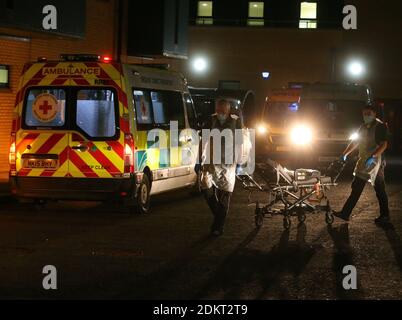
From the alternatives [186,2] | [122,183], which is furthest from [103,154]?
[186,2]

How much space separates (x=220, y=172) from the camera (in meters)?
11.5

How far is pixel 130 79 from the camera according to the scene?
13.0 m

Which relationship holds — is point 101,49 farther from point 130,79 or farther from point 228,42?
point 228,42

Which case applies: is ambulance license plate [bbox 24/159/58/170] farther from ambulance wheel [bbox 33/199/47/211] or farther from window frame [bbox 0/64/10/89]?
window frame [bbox 0/64/10/89]

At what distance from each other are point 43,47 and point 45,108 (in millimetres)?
6769

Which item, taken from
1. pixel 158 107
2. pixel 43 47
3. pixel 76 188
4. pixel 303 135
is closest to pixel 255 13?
pixel 303 135

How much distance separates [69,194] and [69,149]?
0.69m

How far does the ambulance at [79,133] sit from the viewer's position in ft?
42.1

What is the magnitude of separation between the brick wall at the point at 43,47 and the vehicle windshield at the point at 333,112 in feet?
18.3

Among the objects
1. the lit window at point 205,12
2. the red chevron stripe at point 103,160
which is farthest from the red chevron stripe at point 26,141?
the lit window at point 205,12

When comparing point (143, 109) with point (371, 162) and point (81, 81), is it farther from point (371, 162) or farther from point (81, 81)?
point (371, 162)

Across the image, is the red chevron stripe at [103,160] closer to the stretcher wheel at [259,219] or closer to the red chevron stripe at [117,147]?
the red chevron stripe at [117,147]

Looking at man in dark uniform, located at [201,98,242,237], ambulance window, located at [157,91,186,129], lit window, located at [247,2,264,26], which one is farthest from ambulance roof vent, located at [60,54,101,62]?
lit window, located at [247,2,264,26]

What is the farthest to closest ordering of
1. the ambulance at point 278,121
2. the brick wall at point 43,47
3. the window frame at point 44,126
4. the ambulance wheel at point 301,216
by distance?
the ambulance at point 278,121
the brick wall at point 43,47
the window frame at point 44,126
the ambulance wheel at point 301,216
